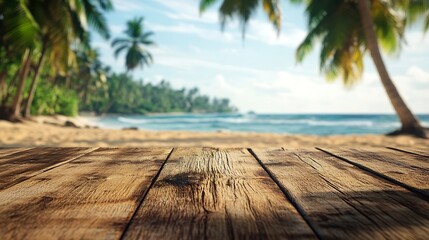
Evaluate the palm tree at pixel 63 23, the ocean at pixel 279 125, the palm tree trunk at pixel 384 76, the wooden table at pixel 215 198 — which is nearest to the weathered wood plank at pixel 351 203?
the wooden table at pixel 215 198

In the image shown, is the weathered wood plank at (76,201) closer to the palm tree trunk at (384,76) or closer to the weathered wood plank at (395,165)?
the weathered wood plank at (395,165)

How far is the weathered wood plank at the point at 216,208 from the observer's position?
582 mm

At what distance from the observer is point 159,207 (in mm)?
705

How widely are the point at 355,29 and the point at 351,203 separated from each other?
9.98 m

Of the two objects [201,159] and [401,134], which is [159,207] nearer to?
[201,159]

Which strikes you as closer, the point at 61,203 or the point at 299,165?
the point at 61,203

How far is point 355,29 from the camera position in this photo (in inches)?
378

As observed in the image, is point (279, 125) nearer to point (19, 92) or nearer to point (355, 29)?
point (355, 29)

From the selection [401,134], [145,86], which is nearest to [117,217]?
Answer: [401,134]

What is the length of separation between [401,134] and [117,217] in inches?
370

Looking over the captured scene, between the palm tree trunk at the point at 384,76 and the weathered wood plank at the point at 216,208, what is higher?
the palm tree trunk at the point at 384,76

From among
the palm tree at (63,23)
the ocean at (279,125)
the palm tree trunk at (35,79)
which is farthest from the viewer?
the ocean at (279,125)

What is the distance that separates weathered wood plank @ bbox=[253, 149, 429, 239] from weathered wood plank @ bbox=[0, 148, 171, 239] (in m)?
0.37

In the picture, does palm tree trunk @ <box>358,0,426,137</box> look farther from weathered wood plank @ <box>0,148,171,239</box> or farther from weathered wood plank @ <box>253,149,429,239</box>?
weathered wood plank @ <box>0,148,171,239</box>
